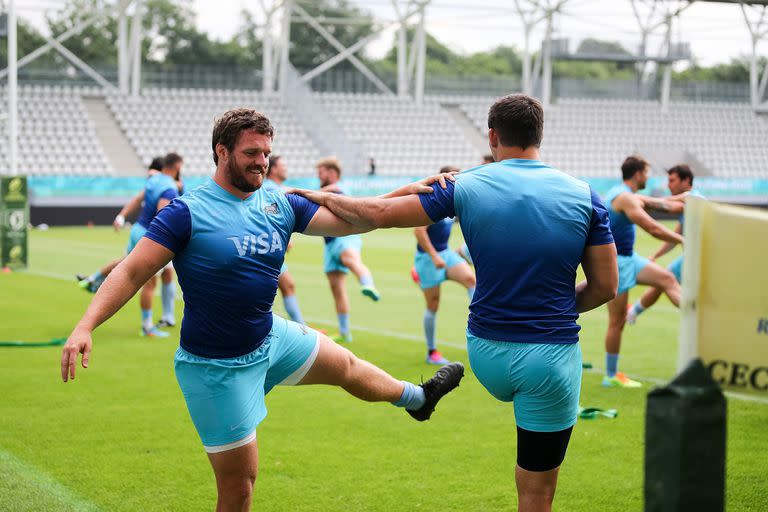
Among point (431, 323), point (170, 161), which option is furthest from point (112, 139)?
point (431, 323)

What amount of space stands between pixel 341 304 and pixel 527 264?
7.75 m

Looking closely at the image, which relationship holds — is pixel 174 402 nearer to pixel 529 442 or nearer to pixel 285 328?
pixel 285 328

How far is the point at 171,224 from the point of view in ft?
13.8

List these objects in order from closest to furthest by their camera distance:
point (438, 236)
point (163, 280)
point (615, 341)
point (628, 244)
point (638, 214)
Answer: point (638, 214), point (615, 341), point (628, 244), point (438, 236), point (163, 280)

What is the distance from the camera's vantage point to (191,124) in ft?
131

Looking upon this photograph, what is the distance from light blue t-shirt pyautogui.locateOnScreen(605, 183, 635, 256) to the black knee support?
182 inches

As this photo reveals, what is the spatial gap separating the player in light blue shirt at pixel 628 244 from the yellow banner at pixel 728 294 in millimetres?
5526

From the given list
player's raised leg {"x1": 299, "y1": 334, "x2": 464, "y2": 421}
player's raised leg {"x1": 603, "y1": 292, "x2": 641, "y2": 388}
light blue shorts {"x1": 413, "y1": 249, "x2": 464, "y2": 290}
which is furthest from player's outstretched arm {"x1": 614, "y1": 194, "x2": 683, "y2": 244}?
player's raised leg {"x1": 299, "y1": 334, "x2": 464, "y2": 421}

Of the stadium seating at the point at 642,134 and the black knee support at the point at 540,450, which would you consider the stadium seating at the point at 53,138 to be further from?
the black knee support at the point at 540,450

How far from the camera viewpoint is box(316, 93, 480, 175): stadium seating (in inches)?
1642

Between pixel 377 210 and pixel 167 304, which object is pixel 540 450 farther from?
pixel 167 304

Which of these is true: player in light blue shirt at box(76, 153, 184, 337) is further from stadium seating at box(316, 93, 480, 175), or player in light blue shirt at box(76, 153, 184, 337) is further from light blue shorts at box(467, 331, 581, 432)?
stadium seating at box(316, 93, 480, 175)

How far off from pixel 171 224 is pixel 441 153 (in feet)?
127

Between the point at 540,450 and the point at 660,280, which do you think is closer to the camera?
the point at 540,450
